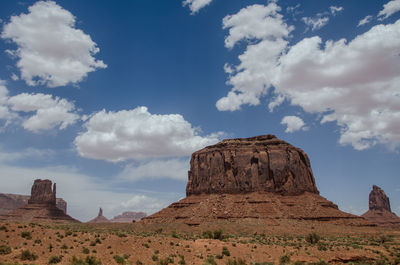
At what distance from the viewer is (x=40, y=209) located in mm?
155750

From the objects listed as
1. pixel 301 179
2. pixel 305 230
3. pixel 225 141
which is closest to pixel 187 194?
pixel 225 141

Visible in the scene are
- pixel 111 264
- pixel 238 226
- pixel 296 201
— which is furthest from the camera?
pixel 296 201

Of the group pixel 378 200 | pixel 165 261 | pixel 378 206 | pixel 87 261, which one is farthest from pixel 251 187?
pixel 378 200

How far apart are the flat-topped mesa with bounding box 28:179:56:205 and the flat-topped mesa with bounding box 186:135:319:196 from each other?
9866cm

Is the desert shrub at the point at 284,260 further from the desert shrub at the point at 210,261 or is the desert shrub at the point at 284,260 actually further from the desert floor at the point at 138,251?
the desert shrub at the point at 210,261

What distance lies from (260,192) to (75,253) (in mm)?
72564

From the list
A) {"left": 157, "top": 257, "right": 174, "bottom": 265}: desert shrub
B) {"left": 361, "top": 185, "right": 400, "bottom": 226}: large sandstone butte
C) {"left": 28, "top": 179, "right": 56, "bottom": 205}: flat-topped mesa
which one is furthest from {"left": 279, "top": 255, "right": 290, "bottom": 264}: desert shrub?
{"left": 28, "top": 179, "right": 56, "bottom": 205}: flat-topped mesa

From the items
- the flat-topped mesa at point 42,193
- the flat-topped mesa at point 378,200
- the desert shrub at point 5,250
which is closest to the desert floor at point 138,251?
the desert shrub at point 5,250

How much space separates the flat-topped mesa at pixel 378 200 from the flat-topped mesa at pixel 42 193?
166375mm

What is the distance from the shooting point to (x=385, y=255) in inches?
1361

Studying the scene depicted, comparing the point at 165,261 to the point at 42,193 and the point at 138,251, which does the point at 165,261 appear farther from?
the point at 42,193

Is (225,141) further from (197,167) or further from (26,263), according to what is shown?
(26,263)

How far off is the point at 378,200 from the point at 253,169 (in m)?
101

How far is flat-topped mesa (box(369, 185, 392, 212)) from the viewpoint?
526 feet
